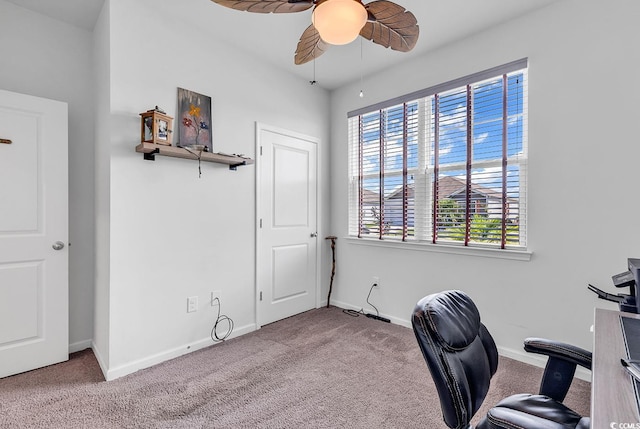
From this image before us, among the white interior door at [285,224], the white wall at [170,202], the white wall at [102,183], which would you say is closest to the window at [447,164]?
the white interior door at [285,224]

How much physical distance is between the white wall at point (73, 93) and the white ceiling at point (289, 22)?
14cm

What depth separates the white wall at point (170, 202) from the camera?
2.24 m

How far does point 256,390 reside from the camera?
2070mm

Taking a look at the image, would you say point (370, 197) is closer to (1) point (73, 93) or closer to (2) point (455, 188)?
(2) point (455, 188)

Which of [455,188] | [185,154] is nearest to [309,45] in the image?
[185,154]

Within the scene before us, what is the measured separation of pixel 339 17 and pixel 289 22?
1370 millimetres

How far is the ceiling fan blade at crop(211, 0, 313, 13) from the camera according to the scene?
4.87 feet

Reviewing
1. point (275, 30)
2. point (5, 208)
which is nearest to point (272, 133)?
point (275, 30)

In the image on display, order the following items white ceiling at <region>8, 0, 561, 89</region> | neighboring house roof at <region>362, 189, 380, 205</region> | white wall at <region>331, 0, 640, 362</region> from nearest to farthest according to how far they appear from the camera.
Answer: white wall at <region>331, 0, 640, 362</region> → white ceiling at <region>8, 0, 561, 89</region> → neighboring house roof at <region>362, 189, 380, 205</region>

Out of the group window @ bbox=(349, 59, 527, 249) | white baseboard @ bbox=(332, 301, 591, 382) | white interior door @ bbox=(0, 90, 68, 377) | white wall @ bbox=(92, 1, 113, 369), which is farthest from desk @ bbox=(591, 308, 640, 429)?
white interior door @ bbox=(0, 90, 68, 377)

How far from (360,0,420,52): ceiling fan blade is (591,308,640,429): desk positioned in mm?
1657

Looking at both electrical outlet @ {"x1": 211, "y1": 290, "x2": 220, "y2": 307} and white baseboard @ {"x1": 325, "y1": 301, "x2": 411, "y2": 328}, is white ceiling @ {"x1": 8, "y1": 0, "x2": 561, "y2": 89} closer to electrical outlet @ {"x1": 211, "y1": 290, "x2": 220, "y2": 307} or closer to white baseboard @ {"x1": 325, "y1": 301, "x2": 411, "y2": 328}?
electrical outlet @ {"x1": 211, "y1": 290, "x2": 220, "y2": 307}

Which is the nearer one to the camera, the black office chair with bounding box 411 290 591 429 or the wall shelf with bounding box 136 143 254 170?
the black office chair with bounding box 411 290 591 429

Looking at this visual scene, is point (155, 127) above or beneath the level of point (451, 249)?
above
